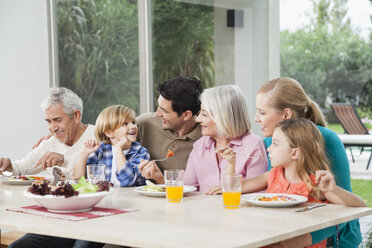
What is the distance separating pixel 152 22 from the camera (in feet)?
17.2

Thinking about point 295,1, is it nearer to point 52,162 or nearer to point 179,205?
point 52,162

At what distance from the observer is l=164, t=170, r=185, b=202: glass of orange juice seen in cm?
233

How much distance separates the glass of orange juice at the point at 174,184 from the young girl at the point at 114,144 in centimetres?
64

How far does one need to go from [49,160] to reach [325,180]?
1606mm

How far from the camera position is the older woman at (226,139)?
2.72 metres

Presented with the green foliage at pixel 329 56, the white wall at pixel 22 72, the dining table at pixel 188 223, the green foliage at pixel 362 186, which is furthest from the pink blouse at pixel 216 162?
the white wall at pixel 22 72

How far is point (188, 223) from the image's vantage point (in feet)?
6.32

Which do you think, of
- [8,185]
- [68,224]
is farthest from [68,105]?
[68,224]

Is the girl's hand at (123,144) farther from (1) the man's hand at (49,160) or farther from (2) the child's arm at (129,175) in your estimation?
(1) the man's hand at (49,160)

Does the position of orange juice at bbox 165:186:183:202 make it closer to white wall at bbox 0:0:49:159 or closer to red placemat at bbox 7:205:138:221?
red placemat at bbox 7:205:138:221

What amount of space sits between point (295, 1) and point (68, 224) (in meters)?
3.53

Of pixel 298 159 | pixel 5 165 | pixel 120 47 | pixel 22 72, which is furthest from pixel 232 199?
pixel 22 72

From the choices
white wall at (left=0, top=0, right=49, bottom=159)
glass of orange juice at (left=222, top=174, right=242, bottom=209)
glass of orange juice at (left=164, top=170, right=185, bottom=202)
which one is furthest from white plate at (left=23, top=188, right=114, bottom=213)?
white wall at (left=0, top=0, right=49, bottom=159)

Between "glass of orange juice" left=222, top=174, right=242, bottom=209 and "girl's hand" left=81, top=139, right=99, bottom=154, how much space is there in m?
1.09
